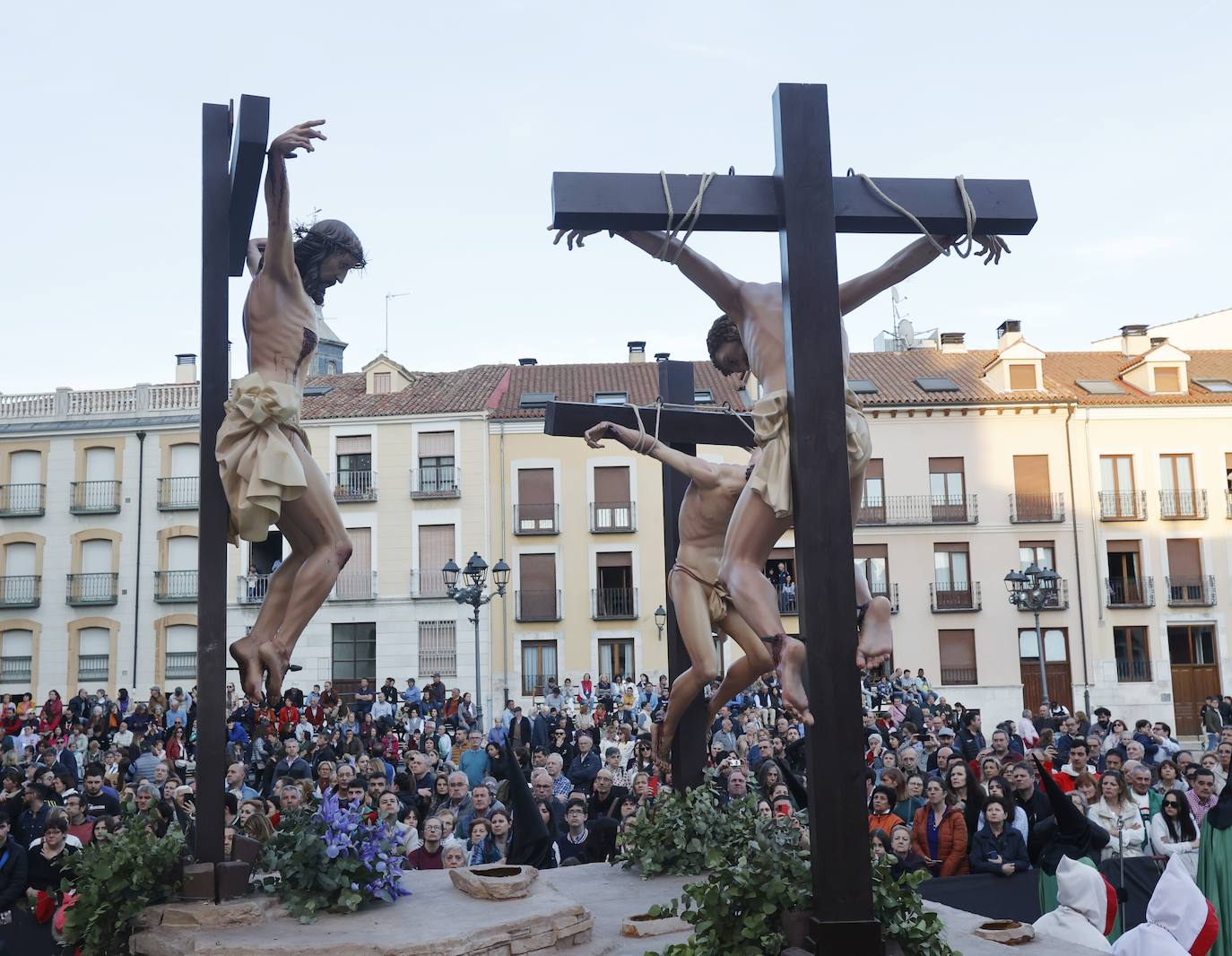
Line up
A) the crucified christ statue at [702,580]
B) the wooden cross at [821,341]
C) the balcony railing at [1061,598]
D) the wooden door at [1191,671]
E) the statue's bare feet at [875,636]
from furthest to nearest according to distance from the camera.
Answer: the wooden door at [1191,671] < the balcony railing at [1061,598] < the crucified christ statue at [702,580] < the statue's bare feet at [875,636] < the wooden cross at [821,341]

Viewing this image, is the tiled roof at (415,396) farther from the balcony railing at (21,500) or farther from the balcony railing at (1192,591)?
the balcony railing at (1192,591)

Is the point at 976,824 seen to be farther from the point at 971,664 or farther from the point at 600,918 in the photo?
the point at 971,664

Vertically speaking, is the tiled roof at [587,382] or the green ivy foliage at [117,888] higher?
the tiled roof at [587,382]

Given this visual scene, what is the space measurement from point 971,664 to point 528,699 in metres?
13.1

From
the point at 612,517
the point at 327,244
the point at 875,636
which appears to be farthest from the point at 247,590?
the point at 875,636

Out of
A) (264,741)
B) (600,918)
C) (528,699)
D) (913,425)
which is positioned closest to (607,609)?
(528,699)

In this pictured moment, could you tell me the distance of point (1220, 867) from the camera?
776cm

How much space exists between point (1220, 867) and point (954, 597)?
2971 centimetres

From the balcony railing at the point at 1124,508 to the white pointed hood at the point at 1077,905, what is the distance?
108 ft

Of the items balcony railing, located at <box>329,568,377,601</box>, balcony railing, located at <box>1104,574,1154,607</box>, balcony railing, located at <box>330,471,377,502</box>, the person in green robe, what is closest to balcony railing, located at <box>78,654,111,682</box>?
balcony railing, located at <box>329,568,377,601</box>

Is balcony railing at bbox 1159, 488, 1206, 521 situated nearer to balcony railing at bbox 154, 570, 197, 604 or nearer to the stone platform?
balcony railing at bbox 154, 570, 197, 604

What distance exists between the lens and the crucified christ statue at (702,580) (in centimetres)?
703

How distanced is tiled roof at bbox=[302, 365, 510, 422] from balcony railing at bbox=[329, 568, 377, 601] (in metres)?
4.64

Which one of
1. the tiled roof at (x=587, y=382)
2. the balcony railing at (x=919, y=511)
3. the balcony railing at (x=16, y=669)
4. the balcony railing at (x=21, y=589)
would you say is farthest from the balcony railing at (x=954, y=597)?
the balcony railing at (x=16, y=669)
